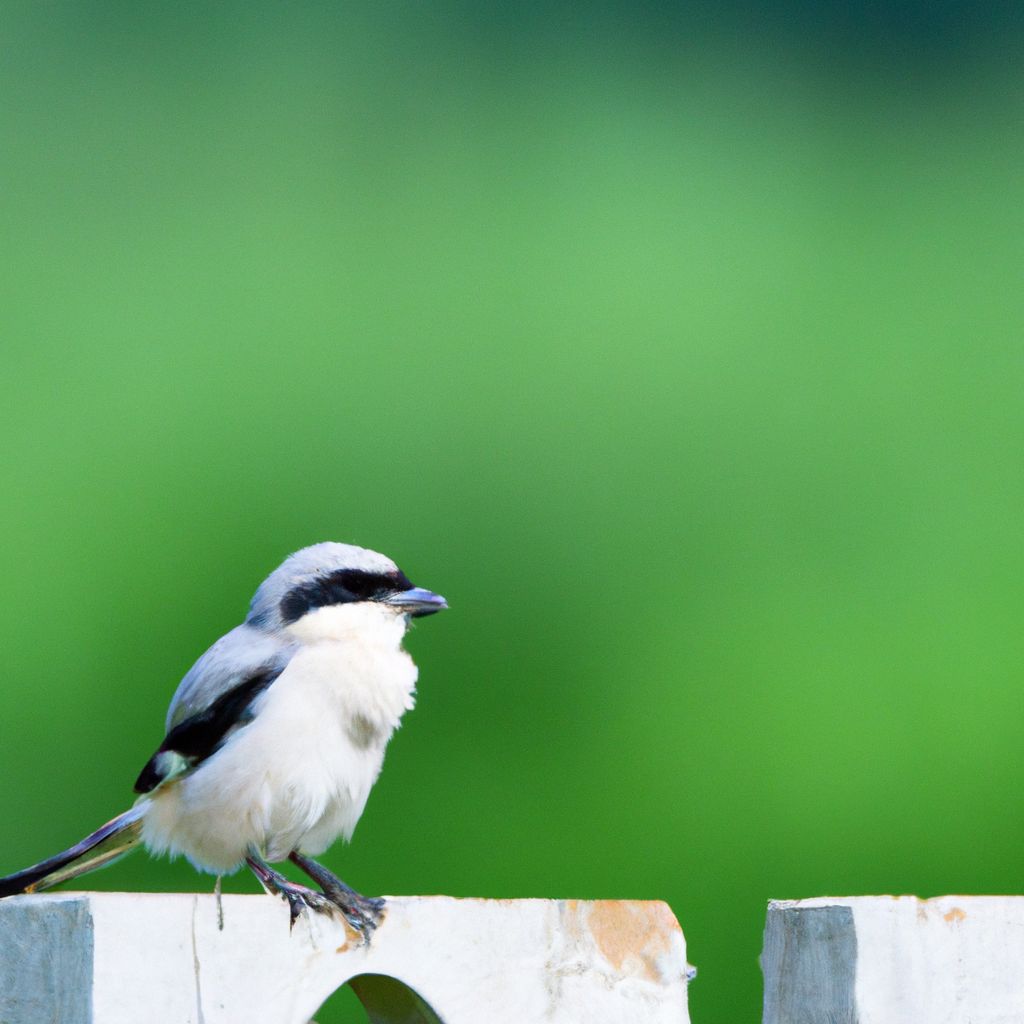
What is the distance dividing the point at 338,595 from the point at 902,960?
1.03 meters

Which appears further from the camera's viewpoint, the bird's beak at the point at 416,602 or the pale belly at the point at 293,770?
the bird's beak at the point at 416,602

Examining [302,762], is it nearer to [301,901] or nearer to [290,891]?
[290,891]

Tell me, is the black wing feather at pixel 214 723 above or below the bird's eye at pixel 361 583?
below

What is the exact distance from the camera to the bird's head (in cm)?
263

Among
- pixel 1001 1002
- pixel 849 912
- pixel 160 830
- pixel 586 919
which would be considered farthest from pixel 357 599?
pixel 1001 1002

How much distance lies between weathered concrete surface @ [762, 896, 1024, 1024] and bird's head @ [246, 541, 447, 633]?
2.68 ft

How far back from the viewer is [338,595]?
8.70ft

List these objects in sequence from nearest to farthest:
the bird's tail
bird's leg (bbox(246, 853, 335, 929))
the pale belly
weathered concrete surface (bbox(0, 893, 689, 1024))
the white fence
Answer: weathered concrete surface (bbox(0, 893, 689, 1024))
the white fence
bird's leg (bbox(246, 853, 335, 929))
the bird's tail
the pale belly

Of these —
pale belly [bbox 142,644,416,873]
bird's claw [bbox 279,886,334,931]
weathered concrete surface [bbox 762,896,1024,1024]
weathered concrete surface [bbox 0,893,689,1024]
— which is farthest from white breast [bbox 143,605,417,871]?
weathered concrete surface [bbox 762,896,1024,1024]

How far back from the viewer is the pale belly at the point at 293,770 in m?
2.43

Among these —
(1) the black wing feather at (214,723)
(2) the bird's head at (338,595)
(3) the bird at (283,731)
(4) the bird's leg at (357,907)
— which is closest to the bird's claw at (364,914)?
(4) the bird's leg at (357,907)

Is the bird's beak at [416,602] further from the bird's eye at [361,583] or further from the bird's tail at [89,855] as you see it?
the bird's tail at [89,855]

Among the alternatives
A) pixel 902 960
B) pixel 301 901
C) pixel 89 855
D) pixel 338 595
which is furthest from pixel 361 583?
pixel 902 960

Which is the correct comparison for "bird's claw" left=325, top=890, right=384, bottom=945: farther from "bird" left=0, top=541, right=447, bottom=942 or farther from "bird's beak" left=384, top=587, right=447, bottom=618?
"bird's beak" left=384, top=587, right=447, bottom=618
